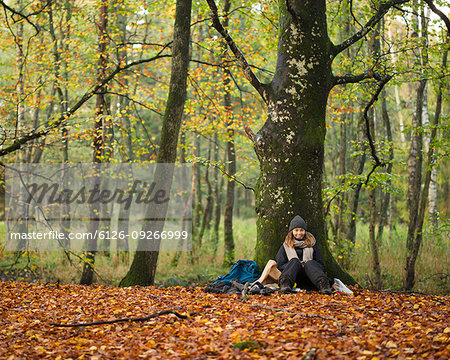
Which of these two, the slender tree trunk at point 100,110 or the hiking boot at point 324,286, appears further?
the slender tree trunk at point 100,110

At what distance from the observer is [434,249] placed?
35.3 feet

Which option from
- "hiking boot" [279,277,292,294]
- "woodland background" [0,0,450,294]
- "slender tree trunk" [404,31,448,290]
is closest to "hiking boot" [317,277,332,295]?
"hiking boot" [279,277,292,294]

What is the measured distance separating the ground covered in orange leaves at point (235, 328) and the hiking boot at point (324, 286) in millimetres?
135

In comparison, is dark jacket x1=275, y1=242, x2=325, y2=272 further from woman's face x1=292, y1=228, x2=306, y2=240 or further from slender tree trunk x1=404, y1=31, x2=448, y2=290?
slender tree trunk x1=404, y1=31, x2=448, y2=290

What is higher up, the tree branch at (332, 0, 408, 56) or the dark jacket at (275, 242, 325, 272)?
the tree branch at (332, 0, 408, 56)

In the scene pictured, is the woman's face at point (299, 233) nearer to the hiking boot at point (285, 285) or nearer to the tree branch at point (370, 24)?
the hiking boot at point (285, 285)

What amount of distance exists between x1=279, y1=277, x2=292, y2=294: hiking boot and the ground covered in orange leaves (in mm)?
141

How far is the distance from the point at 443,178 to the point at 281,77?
416 inches

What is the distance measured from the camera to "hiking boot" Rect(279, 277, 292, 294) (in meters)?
5.93

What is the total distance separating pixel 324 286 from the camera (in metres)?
5.97

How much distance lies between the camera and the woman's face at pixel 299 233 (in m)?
6.30

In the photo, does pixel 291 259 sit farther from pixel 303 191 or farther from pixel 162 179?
pixel 162 179

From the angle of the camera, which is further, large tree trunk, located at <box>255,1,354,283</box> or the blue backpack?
large tree trunk, located at <box>255,1,354,283</box>

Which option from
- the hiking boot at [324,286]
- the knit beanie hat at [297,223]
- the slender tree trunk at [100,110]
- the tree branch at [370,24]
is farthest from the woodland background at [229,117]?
the hiking boot at [324,286]
